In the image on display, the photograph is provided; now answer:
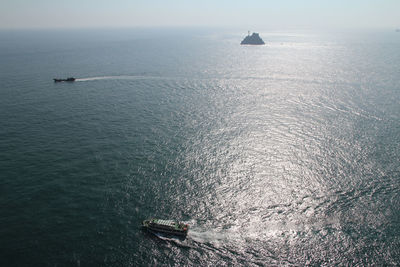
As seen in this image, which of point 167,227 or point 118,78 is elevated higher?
point 118,78

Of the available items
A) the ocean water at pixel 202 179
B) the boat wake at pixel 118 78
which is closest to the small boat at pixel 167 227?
the ocean water at pixel 202 179

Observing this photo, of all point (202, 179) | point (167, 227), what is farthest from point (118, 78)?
point (167, 227)

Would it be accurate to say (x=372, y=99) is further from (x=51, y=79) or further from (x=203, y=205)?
(x=51, y=79)

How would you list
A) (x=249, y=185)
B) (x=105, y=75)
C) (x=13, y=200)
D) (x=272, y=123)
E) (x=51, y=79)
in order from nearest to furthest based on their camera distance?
(x=13, y=200) < (x=249, y=185) < (x=272, y=123) < (x=51, y=79) < (x=105, y=75)

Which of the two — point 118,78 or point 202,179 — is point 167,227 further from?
point 118,78

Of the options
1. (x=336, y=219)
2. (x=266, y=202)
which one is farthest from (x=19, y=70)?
(x=336, y=219)

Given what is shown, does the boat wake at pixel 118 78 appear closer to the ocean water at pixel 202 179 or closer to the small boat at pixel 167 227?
the ocean water at pixel 202 179
